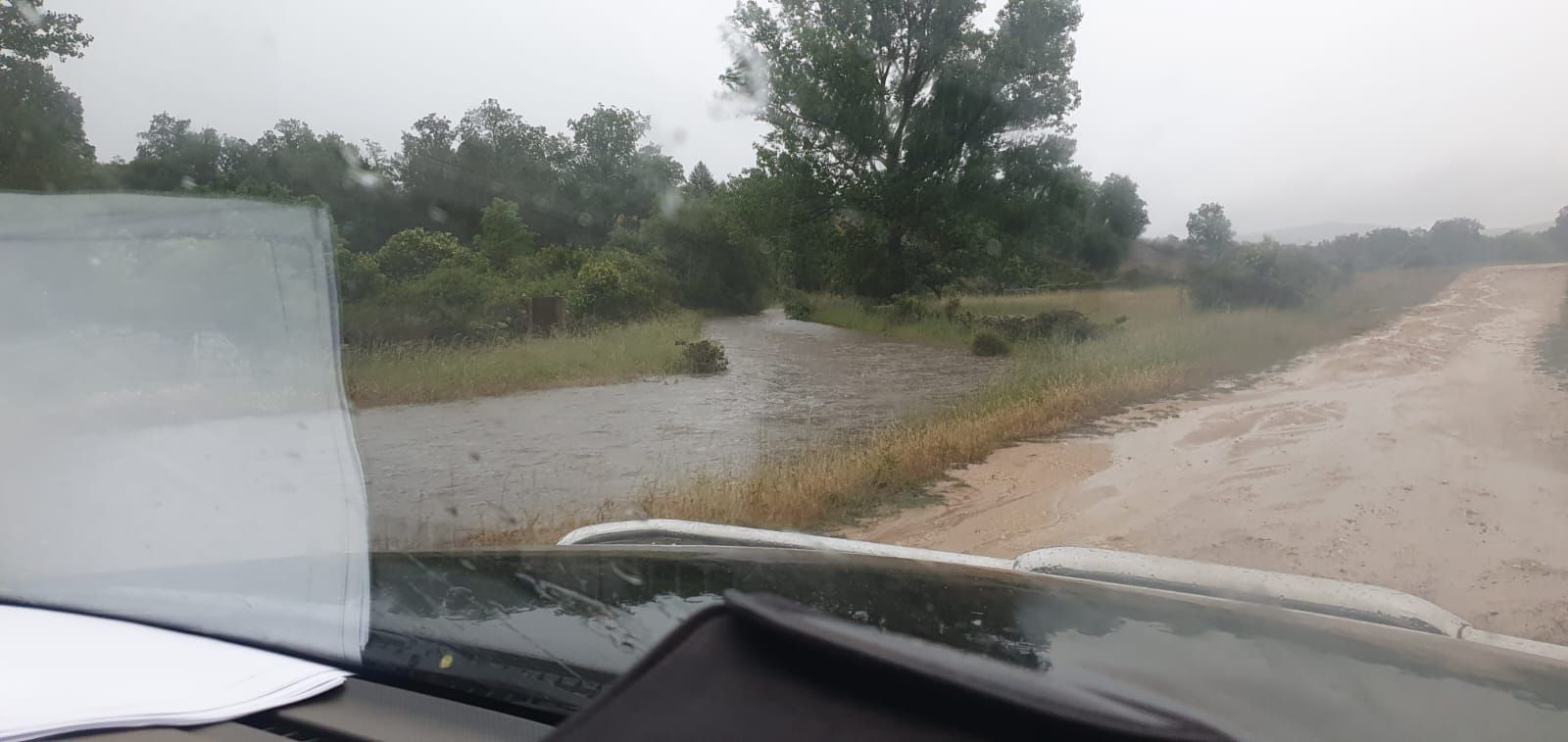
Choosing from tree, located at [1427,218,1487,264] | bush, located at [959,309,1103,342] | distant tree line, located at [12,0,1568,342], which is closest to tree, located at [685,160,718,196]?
distant tree line, located at [12,0,1568,342]

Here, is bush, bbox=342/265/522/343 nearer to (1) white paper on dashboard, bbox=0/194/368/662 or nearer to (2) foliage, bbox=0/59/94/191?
(1) white paper on dashboard, bbox=0/194/368/662

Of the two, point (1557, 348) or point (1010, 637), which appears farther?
point (1557, 348)

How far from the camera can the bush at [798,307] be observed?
845 cm

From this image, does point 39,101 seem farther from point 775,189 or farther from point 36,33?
point 775,189

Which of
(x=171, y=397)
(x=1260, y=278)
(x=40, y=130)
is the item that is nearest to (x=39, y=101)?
(x=40, y=130)

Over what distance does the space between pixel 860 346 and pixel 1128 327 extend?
226cm

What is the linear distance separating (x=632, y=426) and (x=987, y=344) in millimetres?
3093

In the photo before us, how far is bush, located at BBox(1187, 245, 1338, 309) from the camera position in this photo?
6.35 m

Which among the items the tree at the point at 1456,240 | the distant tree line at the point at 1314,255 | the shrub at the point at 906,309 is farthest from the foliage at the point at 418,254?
the tree at the point at 1456,240

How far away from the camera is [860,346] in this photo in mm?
8422

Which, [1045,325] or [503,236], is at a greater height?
[503,236]

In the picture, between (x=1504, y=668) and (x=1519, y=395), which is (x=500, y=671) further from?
(x=1519, y=395)

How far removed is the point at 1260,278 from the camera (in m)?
6.67

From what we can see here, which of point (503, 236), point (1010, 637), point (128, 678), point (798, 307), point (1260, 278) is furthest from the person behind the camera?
point (798, 307)
